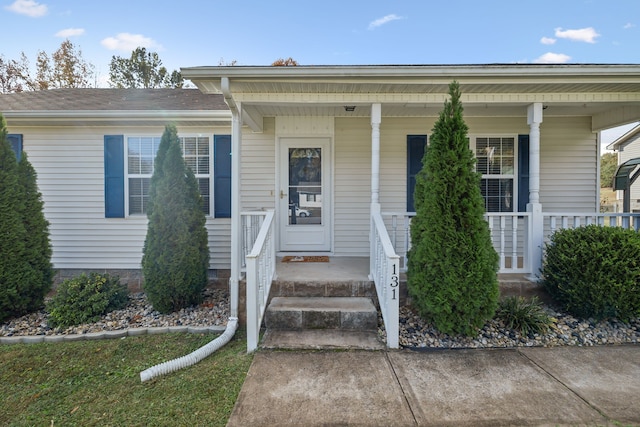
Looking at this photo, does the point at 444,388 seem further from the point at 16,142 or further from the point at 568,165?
the point at 16,142

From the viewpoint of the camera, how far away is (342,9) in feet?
34.2

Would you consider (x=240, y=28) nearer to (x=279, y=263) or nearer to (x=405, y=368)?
(x=279, y=263)

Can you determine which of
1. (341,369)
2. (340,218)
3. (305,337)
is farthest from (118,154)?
(341,369)

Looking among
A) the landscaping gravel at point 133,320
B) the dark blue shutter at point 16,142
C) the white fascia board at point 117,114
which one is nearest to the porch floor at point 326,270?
the landscaping gravel at point 133,320

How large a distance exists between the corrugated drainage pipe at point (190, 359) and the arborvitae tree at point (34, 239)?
2.71 metres

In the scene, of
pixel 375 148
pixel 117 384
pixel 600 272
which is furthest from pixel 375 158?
pixel 117 384

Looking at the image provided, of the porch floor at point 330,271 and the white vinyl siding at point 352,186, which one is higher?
the white vinyl siding at point 352,186

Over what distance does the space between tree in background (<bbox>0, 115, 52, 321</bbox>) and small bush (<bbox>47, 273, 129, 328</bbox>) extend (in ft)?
1.18

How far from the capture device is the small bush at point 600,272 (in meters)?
3.43

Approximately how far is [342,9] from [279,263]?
30.2 ft

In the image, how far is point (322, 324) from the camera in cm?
353

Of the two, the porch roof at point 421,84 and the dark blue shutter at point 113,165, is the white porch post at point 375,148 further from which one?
the dark blue shutter at point 113,165

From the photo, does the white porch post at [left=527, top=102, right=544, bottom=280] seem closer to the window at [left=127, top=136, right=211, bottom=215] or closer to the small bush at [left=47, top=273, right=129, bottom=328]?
the window at [left=127, top=136, right=211, bottom=215]

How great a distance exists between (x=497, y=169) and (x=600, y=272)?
2367mm
